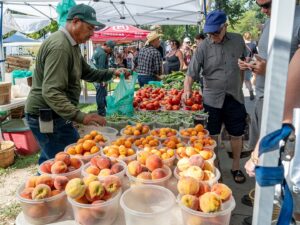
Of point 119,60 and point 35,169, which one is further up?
point 119,60

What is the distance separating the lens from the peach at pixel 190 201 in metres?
1.39

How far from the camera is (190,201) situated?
4.58ft

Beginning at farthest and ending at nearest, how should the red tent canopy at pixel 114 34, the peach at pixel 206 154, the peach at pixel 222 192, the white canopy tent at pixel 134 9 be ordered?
1. the red tent canopy at pixel 114 34
2. the white canopy tent at pixel 134 9
3. the peach at pixel 206 154
4. the peach at pixel 222 192

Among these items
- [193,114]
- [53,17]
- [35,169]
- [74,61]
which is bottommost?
[35,169]

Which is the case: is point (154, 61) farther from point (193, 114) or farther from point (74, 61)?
point (74, 61)

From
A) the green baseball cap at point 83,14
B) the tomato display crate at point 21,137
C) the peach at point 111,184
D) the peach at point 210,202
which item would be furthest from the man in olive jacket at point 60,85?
the tomato display crate at point 21,137

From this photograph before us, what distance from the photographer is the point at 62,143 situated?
3.05m

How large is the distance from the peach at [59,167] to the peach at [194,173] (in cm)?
66

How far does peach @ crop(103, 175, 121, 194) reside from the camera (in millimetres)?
1487

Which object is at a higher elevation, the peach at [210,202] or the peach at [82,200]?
the peach at [210,202]

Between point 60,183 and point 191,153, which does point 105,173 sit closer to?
point 60,183

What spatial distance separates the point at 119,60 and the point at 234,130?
1693 cm

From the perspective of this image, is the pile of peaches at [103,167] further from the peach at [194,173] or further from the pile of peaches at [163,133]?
the pile of peaches at [163,133]

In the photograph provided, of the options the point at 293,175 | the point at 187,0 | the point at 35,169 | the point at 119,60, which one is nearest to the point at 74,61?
the point at 293,175
